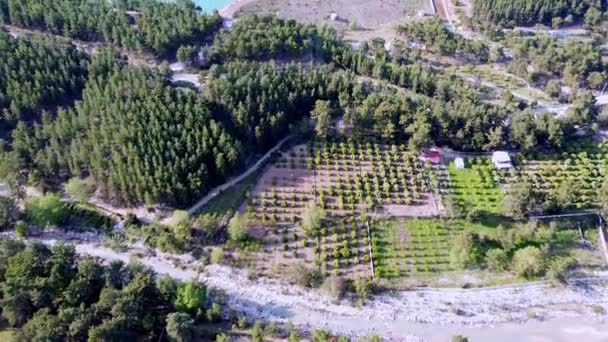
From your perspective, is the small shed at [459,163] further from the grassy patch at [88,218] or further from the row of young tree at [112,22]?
the row of young tree at [112,22]

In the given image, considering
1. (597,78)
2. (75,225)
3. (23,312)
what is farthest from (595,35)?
(23,312)

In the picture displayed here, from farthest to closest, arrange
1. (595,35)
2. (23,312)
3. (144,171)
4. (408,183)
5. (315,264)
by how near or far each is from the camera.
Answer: (595,35) < (408,183) < (144,171) < (315,264) < (23,312)

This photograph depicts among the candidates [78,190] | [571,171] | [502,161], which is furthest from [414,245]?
[78,190]

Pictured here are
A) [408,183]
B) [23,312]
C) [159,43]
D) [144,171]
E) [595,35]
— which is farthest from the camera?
[595,35]

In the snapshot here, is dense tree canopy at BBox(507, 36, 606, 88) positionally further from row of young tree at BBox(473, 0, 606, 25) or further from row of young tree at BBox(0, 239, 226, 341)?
row of young tree at BBox(0, 239, 226, 341)

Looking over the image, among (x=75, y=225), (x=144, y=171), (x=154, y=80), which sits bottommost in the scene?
(x=75, y=225)

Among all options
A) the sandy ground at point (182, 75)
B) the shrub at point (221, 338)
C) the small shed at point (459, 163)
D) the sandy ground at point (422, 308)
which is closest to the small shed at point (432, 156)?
the small shed at point (459, 163)

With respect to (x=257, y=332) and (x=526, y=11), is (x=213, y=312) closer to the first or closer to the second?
(x=257, y=332)

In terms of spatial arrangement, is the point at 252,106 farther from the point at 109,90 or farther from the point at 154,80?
the point at 109,90
